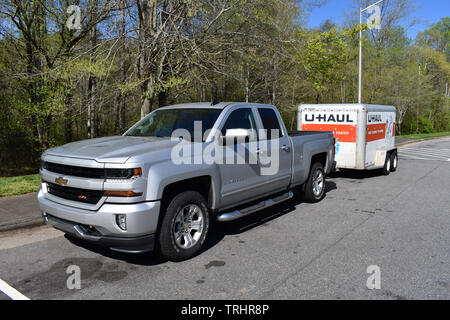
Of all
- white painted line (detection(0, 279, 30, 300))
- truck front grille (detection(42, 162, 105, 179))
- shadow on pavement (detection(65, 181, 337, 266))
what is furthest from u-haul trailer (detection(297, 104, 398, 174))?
white painted line (detection(0, 279, 30, 300))

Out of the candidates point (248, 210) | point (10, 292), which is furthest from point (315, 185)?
point (10, 292)

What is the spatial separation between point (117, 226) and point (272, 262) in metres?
1.86

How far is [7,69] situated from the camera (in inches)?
479

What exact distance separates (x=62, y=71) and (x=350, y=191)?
771 centimetres

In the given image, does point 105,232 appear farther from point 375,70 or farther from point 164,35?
point 375,70

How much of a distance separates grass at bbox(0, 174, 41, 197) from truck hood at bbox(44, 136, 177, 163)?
11.5 feet

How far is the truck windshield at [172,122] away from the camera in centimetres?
522

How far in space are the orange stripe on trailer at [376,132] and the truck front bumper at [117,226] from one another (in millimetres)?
7907

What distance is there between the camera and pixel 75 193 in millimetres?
4219

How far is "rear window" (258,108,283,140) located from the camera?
5.98 meters

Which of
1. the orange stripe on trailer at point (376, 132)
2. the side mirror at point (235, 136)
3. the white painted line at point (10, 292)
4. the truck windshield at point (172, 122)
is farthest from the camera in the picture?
the orange stripe on trailer at point (376, 132)

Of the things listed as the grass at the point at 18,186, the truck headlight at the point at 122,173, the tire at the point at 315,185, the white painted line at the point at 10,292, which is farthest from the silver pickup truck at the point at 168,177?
the grass at the point at 18,186

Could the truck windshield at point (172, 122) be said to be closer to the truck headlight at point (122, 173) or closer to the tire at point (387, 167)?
the truck headlight at point (122, 173)

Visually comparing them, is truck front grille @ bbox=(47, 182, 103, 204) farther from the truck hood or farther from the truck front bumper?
the truck hood
